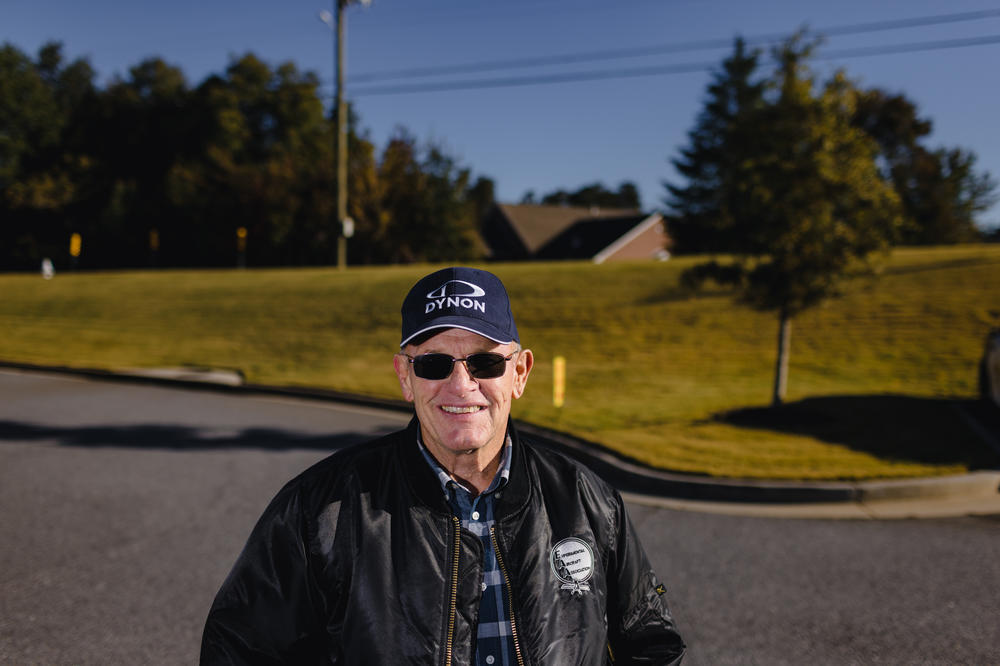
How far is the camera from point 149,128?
56625 mm

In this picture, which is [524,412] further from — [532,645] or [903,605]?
[532,645]

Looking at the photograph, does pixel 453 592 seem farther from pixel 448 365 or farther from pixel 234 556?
pixel 234 556

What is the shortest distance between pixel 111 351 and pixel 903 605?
17025mm

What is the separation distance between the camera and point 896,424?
9.38 meters

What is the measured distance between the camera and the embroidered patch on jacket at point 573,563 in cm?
199

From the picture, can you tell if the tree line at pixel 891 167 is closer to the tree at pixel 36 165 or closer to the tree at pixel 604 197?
the tree at pixel 36 165

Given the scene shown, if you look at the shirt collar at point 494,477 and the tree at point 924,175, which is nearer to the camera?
the shirt collar at point 494,477

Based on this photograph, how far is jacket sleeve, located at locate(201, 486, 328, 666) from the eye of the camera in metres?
1.85

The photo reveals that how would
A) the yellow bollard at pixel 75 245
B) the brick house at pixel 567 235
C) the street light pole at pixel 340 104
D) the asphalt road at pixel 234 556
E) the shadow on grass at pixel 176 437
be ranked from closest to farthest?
the asphalt road at pixel 234 556 → the shadow on grass at pixel 176 437 → the street light pole at pixel 340 104 → the yellow bollard at pixel 75 245 → the brick house at pixel 567 235

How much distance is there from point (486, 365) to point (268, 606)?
0.90 metres

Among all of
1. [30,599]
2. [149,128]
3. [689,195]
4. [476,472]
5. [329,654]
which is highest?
[149,128]

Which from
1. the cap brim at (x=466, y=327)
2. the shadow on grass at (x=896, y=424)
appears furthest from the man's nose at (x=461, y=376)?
the shadow on grass at (x=896, y=424)

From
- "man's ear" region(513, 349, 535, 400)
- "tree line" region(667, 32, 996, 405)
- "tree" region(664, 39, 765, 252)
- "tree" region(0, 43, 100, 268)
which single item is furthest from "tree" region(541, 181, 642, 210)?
"man's ear" region(513, 349, 535, 400)

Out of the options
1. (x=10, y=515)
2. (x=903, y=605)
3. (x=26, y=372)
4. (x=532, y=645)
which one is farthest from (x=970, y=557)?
(x=26, y=372)
